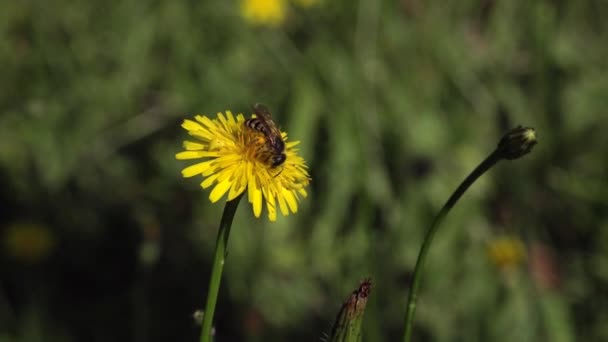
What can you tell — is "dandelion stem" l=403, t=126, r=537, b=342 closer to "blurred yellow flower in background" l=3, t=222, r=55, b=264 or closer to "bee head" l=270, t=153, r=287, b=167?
"bee head" l=270, t=153, r=287, b=167

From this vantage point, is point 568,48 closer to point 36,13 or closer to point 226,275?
point 226,275

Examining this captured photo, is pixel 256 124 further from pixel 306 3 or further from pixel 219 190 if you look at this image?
pixel 306 3

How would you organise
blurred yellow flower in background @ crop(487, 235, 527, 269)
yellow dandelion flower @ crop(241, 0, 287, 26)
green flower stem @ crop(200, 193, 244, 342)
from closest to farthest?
green flower stem @ crop(200, 193, 244, 342) < blurred yellow flower in background @ crop(487, 235, 527, 269) < yellow dandelion flower @ crop(241, 0, 287, 26)

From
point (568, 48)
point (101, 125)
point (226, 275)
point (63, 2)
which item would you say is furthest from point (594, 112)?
point (63, 2)

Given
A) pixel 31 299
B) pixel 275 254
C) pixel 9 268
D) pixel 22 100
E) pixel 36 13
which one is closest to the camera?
pixel 31 299

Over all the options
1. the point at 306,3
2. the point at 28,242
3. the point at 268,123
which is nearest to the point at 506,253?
the point at 306,3

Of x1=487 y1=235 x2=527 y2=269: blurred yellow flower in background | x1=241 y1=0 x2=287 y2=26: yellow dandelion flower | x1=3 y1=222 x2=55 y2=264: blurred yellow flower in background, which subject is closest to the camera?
x1=3 y1=222 x2=55 y2=264: blurred yellow flower in background

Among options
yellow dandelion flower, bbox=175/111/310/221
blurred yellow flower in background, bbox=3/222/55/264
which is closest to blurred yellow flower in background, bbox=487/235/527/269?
blurred yellow flower in background, bbox=3/222/55/264

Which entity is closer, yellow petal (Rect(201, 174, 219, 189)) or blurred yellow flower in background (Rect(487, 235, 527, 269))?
yellow petal (Rect(201, 174, 219, 189))
